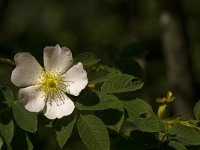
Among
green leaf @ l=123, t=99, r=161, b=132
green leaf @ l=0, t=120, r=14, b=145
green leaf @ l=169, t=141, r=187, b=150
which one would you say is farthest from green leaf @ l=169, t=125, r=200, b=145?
green leaf @ l=0, t=120, r=14, b=145

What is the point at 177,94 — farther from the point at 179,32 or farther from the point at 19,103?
the point at 19,103

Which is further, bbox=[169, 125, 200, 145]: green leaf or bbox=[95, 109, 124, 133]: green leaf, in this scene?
bbox=[169, 125, 200, 145]: green leaf

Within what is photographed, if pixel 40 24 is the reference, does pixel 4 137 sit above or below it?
above

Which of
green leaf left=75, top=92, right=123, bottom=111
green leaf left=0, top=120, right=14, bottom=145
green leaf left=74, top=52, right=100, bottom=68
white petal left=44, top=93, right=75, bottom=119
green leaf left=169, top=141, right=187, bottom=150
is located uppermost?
green leaf left=74, top=52, right=100, bottom=68

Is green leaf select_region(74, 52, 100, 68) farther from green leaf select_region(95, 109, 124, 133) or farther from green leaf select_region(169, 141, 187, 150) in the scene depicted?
green leaf select_region(169, 141, 187, 150)

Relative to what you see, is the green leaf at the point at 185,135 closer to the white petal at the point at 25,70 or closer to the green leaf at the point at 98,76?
the green leaf at the point at 98,76

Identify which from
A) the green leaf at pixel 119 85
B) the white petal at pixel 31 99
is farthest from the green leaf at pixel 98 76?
the white petal at pixel 31 99

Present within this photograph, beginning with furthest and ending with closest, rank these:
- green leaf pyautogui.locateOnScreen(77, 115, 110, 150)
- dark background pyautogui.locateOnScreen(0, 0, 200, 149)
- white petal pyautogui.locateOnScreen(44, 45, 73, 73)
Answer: dark background pyautogui.locateOnScreen(0, 0, 200, 149) → white petal pyautogui.locateOnScreen(44, 45, 73, 73) → green leaf pyautogui.locateOnScreen(77, 115, 110, 150)

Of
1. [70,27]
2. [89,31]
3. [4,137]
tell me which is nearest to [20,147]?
[4,137]
